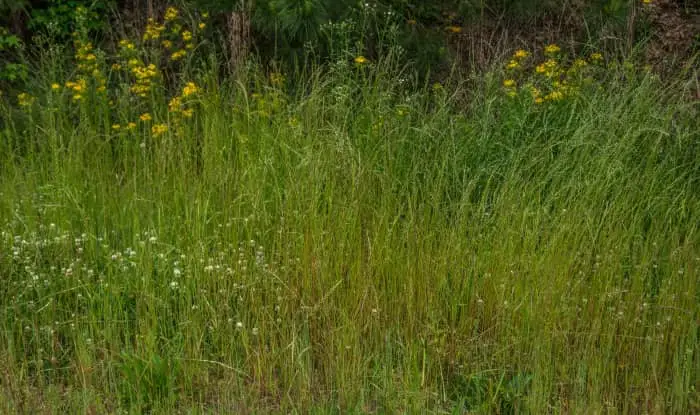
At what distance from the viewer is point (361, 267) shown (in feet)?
13.9

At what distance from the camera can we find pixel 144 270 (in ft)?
13.8

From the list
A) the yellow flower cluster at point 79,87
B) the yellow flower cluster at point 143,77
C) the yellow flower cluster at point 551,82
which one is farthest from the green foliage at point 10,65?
the yellow flower cluster at point 551,82

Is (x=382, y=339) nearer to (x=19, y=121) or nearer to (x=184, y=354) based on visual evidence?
(x=184, y=354)

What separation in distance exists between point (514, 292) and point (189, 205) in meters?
1.69

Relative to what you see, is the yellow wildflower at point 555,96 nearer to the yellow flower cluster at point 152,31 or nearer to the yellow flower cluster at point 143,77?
the yellow flower cluster at point 143,77

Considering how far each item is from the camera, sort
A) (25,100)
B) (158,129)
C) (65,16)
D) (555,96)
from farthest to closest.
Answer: (65,16), (25,100), (555,96), (158,129)

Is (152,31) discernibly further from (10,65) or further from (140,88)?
(10,65)

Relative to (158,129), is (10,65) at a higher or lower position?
lower

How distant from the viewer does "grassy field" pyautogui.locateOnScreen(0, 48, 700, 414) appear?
150 inches

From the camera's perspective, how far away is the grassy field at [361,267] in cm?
381

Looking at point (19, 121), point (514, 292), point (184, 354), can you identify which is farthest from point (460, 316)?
point (19, 121)

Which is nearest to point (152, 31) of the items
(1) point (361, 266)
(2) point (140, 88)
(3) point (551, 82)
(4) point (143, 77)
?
(4) point (143, 77)

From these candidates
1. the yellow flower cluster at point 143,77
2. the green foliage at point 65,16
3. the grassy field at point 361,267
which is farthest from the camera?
the green foliage at point 65,16

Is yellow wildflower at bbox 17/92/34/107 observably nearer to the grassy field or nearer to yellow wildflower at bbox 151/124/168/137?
the grassy field
